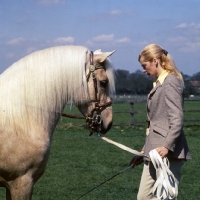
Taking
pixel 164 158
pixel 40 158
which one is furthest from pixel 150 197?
pixel 40 158

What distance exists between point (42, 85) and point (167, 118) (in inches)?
45.5

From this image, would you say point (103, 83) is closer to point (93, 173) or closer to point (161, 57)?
point (161, 57)

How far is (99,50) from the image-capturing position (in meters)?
3.95

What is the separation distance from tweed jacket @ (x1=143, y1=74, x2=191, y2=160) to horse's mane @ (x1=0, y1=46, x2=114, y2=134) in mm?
660

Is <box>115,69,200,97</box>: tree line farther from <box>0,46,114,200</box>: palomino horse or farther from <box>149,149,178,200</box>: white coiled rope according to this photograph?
<box>149,149,178,200</box>: white coiled rope

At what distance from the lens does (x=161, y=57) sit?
12.8 ft

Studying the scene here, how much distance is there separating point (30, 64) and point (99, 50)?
2.25 ft

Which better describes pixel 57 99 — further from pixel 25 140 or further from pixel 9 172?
pixel 9 172

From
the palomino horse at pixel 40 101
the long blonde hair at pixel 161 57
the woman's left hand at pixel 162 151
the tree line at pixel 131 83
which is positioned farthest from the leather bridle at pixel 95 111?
the woman's left hand at pixel 162 151

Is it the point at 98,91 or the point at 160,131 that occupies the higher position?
the point at 98,91

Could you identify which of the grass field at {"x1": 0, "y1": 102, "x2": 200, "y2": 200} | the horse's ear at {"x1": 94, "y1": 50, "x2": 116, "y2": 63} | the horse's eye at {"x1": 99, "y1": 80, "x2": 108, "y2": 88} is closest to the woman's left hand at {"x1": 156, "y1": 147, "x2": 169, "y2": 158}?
the horse's eye at {"x1": 99, "y1": 80, "x2": 108, "y2": 88}

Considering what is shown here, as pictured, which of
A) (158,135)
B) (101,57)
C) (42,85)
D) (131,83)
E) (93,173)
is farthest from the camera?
(131,83)

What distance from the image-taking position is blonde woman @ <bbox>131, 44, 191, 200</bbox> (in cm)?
371

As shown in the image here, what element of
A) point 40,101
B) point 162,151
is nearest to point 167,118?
point 162,151
